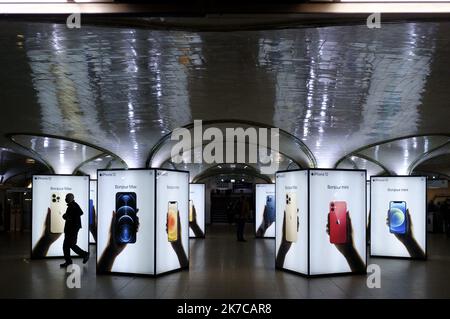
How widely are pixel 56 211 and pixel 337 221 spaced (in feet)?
29.2

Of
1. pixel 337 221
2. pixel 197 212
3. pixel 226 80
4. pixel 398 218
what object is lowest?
pixel 197 212

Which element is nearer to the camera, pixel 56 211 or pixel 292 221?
pixel 292 221

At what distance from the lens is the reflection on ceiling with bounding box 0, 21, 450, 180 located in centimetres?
807

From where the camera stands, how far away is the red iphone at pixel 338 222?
13.1 metres

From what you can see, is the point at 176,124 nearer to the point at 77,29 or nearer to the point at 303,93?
the point at 303,93

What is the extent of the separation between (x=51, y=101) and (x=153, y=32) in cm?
588

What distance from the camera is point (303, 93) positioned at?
12070 millimetres

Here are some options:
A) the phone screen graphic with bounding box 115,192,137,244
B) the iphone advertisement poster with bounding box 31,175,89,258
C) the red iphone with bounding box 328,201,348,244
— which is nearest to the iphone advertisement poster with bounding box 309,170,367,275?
the red iphone with bounding box 328,201,348,244

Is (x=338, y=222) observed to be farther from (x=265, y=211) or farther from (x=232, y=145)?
(x=265, y=211)

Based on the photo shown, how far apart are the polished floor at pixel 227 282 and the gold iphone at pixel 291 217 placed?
3.03 feet

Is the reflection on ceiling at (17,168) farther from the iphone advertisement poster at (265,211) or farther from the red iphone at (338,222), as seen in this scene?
the red iphone at (338,222)

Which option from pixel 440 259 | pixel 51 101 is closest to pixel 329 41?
pixel 51 101

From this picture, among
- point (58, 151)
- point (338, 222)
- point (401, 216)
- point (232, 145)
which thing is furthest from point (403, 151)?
point (58, 151)

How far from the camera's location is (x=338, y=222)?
13172 millimetres
